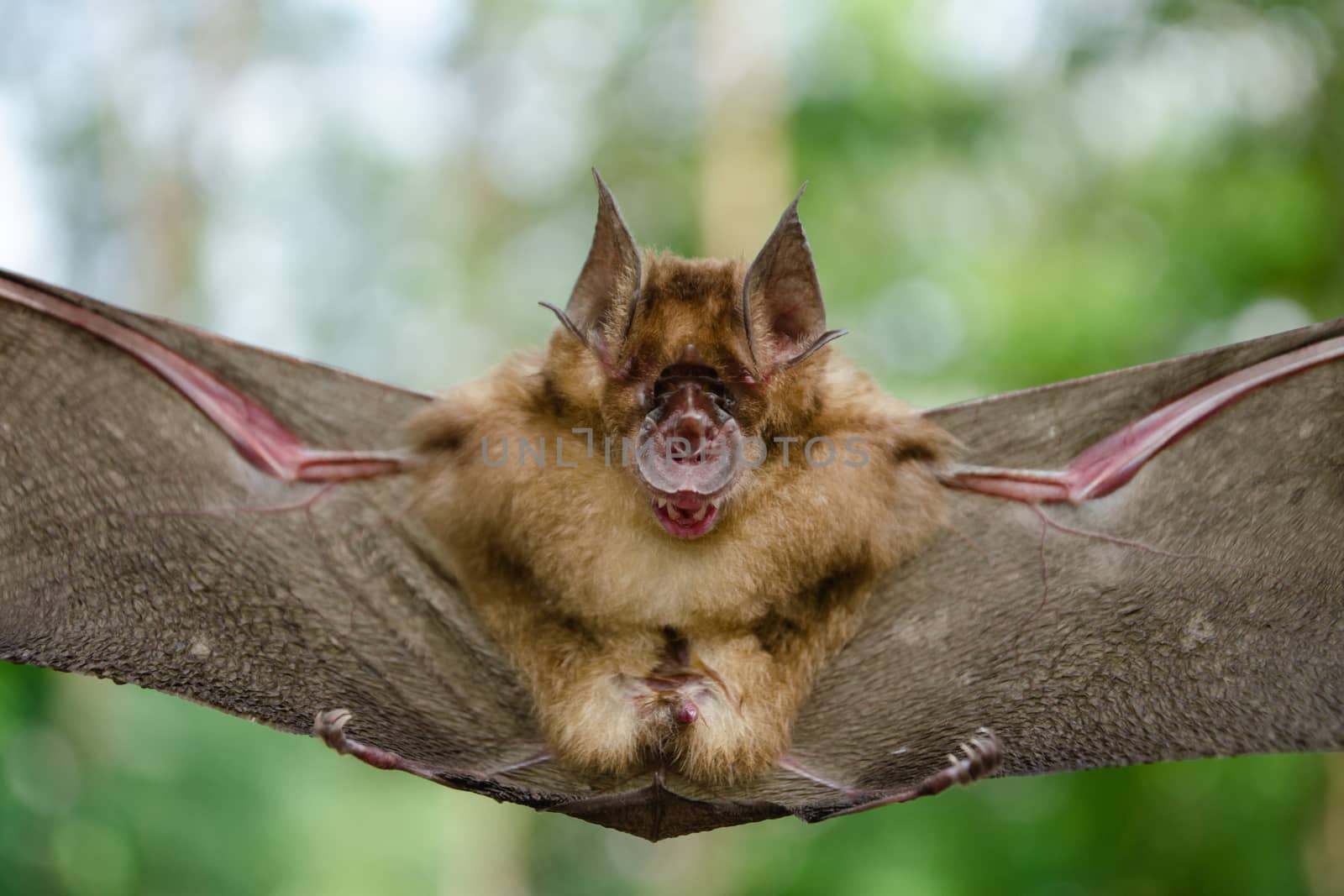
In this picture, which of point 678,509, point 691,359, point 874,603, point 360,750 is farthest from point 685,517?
point 360,750

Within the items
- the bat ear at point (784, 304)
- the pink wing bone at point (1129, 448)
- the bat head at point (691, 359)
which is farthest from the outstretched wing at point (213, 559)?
the pink wing bone at point (1129, 448)

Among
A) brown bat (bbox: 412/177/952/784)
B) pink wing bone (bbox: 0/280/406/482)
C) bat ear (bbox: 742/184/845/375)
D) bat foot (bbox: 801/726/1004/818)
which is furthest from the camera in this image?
pink wing bone (bbox: 0/280/406/482)

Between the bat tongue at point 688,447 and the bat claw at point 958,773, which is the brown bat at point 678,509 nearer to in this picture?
the bat tongue at point 688,447

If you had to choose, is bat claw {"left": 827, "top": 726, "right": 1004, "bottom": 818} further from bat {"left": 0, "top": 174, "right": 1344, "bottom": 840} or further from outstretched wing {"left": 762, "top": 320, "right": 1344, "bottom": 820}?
outstretched wing {"left": 762, "top": 320, "right": 1344, "bottom": 820}

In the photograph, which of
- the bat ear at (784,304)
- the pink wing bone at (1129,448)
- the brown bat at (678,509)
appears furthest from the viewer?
the pink wing bone at (1129,448)

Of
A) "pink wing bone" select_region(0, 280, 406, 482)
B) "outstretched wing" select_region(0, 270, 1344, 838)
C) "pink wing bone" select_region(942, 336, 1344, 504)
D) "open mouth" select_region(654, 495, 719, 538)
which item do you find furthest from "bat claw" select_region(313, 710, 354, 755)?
"pink wing bone" select_region(942, 336, 1344, 504)

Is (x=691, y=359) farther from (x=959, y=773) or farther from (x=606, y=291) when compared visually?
(x=959, y=773)
